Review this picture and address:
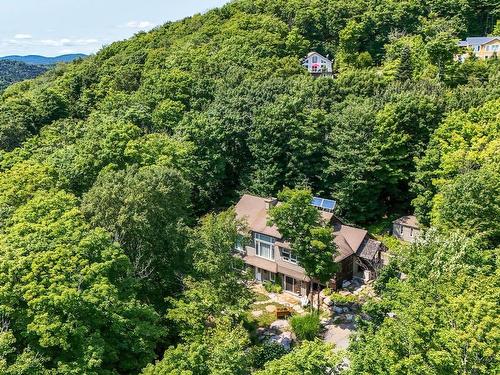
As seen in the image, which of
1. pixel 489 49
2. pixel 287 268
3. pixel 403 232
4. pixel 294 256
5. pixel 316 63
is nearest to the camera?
pixel 294 256

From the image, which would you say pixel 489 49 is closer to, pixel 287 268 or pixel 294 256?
pixel 294 256

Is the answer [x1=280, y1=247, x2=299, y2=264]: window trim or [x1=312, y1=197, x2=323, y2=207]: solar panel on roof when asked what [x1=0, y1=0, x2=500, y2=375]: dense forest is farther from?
[x1=280, y1=247, x2=299, y2=264]: window trim

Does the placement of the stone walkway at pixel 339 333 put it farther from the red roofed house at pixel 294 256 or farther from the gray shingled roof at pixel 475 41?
the gray shingled roof at pixel 475 41

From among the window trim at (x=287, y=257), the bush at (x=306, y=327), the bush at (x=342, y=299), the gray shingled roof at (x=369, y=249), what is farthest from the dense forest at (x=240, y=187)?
the window trim at (x=287, y=257)

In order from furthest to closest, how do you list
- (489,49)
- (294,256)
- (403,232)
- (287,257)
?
1. (489,49)
2. (403,232)
3. (287,257)
4. (294,256)

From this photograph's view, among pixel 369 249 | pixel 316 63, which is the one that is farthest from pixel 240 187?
pixel 316 63

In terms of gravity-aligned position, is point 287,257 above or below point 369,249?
below
